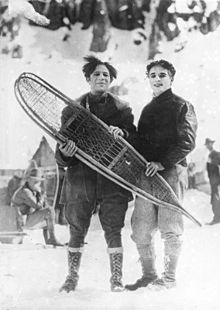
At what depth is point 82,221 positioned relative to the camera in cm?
131

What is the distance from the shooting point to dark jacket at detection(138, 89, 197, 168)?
1305 millimetres

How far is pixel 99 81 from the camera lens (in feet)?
4.38

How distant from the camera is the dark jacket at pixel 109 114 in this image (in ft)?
4.26

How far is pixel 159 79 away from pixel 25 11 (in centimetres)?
47

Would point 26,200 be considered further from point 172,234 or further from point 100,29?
point 100,29

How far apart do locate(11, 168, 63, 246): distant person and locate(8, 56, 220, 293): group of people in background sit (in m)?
0.02

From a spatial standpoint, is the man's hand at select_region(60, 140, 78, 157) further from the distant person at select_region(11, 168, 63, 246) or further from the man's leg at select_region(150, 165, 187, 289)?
the man's leg at select_region(150, 165, 187, 289)

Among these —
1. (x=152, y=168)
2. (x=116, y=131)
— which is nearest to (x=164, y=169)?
(x=152, y=168)

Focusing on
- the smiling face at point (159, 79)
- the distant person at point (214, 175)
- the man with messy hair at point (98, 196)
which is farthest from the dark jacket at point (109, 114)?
the distant person at point (214, 175)

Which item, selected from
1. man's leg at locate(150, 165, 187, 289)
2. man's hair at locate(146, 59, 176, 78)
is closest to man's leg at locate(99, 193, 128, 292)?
man's leg at locate(150, 165, 187, 289)

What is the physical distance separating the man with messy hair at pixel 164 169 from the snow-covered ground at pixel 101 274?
0.07ft

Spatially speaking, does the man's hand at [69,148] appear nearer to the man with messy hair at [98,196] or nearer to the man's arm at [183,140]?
the man with messy hair at [98,196]

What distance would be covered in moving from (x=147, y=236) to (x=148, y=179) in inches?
6.7

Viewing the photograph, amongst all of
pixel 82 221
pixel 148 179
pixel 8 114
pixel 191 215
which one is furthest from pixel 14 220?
pixel 191 215
